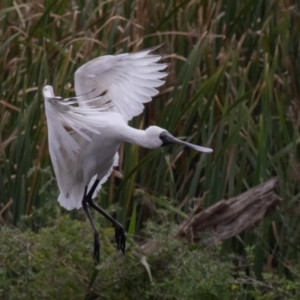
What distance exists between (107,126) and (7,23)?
1.48 m

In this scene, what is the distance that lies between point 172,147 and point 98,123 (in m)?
0.98

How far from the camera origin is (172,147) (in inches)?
149

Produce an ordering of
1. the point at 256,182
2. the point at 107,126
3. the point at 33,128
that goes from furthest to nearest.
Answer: the point at 33,128
the point at 256,182
the point at 107,126

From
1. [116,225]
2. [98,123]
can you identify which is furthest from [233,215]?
[98,123]

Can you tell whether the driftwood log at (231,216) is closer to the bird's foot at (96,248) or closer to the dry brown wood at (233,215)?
the dry brown wood at (233,215)

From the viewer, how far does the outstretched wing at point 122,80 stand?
10.3 feet

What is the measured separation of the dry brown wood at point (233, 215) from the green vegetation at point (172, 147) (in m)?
0.07

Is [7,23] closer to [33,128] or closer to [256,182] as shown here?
[33,128]

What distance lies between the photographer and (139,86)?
322 cm

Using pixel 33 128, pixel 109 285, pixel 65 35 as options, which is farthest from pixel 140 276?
pixel 65 35

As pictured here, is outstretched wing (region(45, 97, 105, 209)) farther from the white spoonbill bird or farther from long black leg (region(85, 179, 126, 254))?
long black leg (region(85, 179, 126, 254))

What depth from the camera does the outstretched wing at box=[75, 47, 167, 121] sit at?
315 cm

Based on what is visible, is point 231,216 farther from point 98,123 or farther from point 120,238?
point 98,123

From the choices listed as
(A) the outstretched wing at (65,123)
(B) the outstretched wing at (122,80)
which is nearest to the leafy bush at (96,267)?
(A) the outstretched wing at (65,123)
